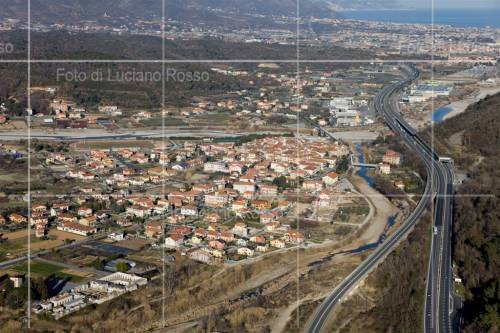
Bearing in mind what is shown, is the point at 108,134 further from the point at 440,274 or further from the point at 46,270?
the point at 440,274

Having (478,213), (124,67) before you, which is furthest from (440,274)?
(124,67)

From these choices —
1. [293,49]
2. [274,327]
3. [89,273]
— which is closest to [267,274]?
[274,327]

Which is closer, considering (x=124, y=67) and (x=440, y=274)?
(x=440, y=274)

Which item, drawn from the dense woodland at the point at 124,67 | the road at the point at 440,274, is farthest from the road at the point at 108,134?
the road at the point at 440,274

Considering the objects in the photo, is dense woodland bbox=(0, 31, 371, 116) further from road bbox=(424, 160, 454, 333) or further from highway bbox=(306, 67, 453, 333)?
road bbox=(424, 160, 454, 333)

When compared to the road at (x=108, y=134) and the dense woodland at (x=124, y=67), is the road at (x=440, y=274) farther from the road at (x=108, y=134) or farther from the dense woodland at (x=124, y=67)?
the dense woodland at (x=124, y=67)

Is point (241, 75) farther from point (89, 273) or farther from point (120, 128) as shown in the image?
point (89, 273)

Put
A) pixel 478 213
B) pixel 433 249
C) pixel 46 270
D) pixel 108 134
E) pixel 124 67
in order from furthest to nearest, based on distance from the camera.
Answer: pixel 124 67 < pixel 108 134 < pixel 478 213 < pixel 433 249 < pixel 46 270
